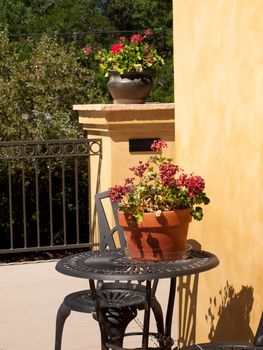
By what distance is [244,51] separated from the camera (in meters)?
3.54

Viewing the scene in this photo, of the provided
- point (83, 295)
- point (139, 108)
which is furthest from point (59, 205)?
point (83, 295)

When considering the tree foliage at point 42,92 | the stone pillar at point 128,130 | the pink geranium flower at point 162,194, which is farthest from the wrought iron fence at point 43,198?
the pink geranium flower at point 162,194

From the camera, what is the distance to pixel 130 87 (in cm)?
737

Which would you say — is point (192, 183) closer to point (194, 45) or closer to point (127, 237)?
point (127, 237)

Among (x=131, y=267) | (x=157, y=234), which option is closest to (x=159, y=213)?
(x=157, y=234)

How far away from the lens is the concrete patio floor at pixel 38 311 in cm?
536

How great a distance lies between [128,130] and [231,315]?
3730 millimetres

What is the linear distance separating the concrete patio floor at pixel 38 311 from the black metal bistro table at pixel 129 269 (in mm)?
1478

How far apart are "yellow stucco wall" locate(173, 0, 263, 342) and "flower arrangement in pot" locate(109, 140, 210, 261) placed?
0.26 metres

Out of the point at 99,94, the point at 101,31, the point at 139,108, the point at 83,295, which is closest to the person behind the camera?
the point at 83,295

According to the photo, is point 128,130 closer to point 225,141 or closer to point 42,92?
point 42,92

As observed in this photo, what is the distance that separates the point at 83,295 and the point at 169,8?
25828 mm

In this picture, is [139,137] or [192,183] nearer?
[192,183]

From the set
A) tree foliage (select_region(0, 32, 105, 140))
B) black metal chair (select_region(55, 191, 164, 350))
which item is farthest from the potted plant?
black metal chair (select_region(55, 191, 164, 350))
